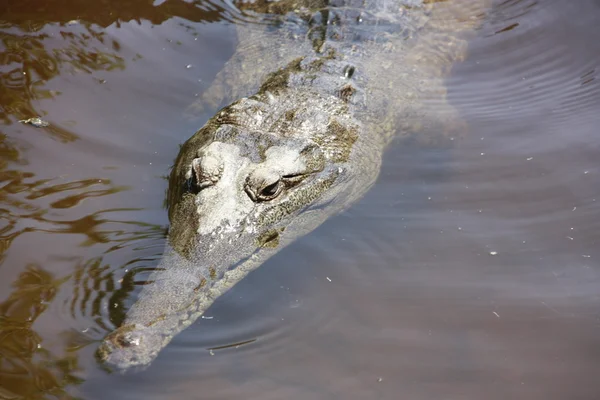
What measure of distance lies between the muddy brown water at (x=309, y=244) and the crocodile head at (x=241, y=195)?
5.7 inches

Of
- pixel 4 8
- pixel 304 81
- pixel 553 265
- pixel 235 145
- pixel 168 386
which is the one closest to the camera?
pixel 168 386

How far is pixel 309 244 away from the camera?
4242 millimetres

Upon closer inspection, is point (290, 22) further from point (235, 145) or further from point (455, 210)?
point (455, 210)

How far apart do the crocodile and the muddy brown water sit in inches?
6.3

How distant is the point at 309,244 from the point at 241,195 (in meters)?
0.64

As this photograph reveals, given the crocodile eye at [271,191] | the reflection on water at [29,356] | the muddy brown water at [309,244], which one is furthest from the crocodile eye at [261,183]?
the reflection on water at [29,356]

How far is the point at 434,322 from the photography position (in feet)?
12.1

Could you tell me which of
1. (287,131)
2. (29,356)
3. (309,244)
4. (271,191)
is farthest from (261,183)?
(29,356)

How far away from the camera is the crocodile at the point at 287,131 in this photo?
3635mm

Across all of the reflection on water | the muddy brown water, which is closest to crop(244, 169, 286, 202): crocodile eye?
the muddy brown water

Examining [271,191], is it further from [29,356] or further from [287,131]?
[29,356]

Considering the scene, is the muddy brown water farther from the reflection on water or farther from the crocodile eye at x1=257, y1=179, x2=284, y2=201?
the crocodile eye at x1=257, y1=179, x2=284, y2=201

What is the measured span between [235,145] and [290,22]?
2.21m

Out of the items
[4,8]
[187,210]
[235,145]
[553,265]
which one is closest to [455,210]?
[553,265]
